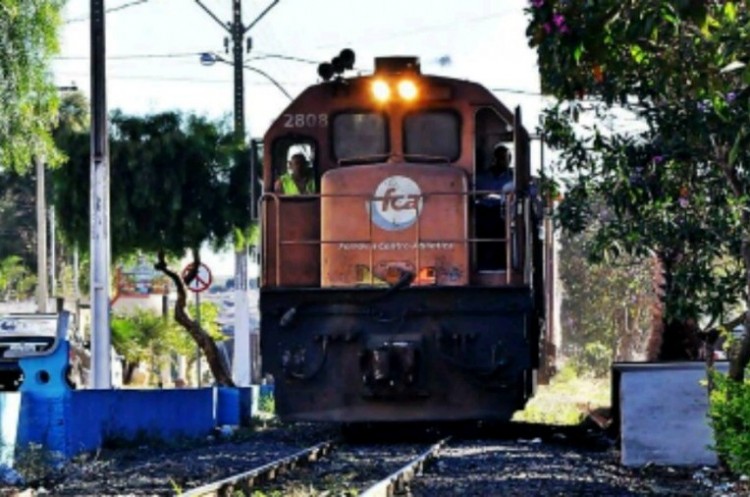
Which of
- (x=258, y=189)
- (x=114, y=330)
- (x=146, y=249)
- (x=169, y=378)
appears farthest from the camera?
(x=169, y=378)

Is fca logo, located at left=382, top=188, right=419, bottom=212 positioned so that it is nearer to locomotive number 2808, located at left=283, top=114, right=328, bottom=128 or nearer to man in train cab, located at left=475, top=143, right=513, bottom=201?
man in train cab, located at left=475, top=143, right=513, bottom=201

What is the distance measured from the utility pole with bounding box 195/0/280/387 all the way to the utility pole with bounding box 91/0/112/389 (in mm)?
7968

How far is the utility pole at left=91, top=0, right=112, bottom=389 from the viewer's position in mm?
27297

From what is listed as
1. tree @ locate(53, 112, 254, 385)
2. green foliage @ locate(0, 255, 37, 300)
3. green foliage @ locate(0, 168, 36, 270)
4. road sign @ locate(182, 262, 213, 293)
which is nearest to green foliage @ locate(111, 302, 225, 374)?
green foliage @ locate(0, 255, 37, 300)

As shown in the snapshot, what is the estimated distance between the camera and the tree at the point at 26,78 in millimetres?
25891

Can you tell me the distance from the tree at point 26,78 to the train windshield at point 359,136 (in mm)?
6379

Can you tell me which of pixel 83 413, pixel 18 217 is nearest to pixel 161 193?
pixel 83 413

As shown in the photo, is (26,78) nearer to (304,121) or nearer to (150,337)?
(304,121)

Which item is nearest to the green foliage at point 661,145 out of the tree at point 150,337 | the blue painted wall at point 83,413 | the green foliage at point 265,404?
the blue painted wall at point 83,413

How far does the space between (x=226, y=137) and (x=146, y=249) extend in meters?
3.02

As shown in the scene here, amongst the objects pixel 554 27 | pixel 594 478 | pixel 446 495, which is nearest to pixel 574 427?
pixel 594 478

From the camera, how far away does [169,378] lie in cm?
6431

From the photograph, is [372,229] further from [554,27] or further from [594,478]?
[554,27]

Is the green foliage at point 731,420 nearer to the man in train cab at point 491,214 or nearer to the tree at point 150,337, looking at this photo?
the man in train cab at point 491,214
